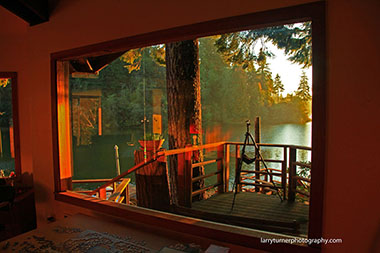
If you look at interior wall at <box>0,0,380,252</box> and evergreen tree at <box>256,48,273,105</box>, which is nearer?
interior wall at <box>0,0,380,252</box>

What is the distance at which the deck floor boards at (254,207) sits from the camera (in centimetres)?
287

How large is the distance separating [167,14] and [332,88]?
118 centimetres

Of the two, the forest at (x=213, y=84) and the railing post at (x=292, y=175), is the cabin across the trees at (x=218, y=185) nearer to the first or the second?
the railing post at (x=292, y=175)

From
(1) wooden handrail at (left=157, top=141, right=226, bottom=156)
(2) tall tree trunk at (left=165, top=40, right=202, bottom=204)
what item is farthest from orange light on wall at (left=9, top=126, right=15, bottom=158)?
(2) tall tree trunk at (left=165, top=40, right=202, bottom=204)

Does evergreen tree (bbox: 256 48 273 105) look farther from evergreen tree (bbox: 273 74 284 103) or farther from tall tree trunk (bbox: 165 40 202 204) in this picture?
→ tall tree trunk (bbox: 165 40 202 204)

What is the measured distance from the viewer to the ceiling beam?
221cm

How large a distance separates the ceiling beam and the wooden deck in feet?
8.58

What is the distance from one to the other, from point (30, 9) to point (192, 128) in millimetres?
2303

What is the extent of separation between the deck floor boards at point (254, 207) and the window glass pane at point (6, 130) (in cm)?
256

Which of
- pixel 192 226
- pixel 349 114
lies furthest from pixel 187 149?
pixel 349 114

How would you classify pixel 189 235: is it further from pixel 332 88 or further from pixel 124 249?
pixel 332 88

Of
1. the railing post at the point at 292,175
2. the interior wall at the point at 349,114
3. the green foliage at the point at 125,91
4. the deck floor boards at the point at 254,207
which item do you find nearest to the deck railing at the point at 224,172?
the railing post at the point at 292,175

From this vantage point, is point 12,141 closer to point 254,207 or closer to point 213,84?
point 213,84

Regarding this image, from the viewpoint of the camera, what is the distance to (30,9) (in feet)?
7.32
